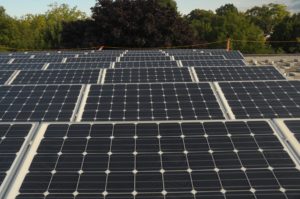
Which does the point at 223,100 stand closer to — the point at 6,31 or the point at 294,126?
the point at 294,126

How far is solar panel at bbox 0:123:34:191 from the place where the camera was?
745 centimetres

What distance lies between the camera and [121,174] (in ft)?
23.7

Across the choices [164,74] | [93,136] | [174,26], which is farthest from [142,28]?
[93,136]

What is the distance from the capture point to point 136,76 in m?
17.5

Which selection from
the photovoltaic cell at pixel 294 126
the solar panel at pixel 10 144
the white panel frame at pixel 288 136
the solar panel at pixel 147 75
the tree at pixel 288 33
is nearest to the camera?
the solar panel at pixel 10 144

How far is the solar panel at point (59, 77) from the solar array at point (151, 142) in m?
3.46

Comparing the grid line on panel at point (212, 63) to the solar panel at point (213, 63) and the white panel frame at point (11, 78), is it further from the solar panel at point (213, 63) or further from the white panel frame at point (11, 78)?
the white panel frame at point (11, 78)

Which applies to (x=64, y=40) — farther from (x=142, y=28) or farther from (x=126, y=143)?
(x=126, y=143)

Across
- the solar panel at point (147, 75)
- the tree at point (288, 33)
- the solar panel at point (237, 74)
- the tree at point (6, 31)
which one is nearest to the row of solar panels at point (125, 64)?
the solar panel at point (237, 74)

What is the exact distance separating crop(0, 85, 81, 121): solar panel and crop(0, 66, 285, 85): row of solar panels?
3379mm

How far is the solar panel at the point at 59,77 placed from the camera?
16.8 meters

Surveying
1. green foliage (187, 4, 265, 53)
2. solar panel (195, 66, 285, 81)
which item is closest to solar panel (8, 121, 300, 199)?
solar panel (195, 66, 285, 81)

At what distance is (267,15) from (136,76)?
12059 cm

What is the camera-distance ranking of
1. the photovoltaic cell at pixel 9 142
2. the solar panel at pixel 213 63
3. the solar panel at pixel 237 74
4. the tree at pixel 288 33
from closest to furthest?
the photovoltaic cell at pixel 9 142, the solar panel at pixel 237 74, the solar panel at pixel 213 63, the tree at pixel 288 33
